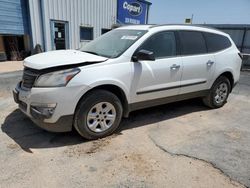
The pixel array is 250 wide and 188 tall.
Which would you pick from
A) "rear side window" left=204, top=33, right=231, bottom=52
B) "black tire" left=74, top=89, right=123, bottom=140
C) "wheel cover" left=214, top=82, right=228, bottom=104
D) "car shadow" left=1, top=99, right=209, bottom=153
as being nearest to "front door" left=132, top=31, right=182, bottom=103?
"black tire" left=74, top=89, right=123, bottom=140

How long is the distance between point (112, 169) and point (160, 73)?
1.86 metres

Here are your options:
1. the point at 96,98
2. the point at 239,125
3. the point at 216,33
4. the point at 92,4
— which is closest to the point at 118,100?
the point at 96,98

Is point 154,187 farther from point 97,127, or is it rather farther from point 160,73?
point 160,73

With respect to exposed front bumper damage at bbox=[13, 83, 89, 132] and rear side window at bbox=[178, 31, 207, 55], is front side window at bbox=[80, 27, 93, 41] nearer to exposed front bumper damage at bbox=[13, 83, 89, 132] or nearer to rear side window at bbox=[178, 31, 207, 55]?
rear side window at bbox=[178, 31, 207, 55]

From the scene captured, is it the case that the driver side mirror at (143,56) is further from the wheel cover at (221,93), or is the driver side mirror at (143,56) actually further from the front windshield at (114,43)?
the wheel cover at (221,93)

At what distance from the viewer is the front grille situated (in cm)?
321

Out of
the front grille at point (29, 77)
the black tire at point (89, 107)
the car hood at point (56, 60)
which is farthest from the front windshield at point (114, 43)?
the front grille at point (29, 77)

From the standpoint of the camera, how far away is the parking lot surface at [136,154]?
2625 mm

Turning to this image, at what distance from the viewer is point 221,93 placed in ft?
17.1

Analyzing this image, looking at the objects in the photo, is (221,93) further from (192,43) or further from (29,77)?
(29,77)

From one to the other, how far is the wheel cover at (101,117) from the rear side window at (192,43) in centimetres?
180

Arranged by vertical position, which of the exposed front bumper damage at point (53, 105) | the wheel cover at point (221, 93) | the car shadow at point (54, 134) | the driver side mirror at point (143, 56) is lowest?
the car shadow at point (54, 134)

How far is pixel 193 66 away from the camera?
436 cm

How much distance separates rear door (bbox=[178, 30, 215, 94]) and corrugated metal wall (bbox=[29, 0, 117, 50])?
9191mm
